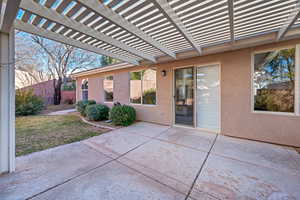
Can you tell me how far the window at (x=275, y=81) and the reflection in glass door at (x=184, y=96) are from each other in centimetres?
188

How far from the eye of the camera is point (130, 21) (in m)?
2.56

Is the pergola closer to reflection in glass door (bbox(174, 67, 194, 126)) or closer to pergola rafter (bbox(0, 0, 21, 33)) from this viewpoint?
pergola rafter (bbox(0, 0, 21, 33))

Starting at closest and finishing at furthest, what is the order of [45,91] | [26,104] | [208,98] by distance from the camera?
[208,98] → [26,104] → [45,91]

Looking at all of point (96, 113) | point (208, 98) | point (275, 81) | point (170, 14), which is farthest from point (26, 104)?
point (275, 81)

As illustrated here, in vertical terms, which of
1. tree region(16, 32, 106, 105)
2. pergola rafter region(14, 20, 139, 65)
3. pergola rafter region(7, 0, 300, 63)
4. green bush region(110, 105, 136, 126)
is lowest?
green bush region(110, 105, 136, 126)

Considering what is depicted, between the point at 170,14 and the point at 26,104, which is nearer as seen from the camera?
the point at 170,14

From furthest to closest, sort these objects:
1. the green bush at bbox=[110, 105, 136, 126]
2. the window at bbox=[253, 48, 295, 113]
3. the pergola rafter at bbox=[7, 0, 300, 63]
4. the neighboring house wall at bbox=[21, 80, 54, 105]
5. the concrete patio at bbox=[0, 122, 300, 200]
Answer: the neighboring house wall at bbox=[21, 80, 54, 105] < the green bush at bbox=[110, 105, 136, 126] < the window at bbox=[253, 48, 295, 113] < the pergola rafter at bbox=[7, 0, 300, 63] < the concrete patio at bbox=[0, 122, 300, 200]

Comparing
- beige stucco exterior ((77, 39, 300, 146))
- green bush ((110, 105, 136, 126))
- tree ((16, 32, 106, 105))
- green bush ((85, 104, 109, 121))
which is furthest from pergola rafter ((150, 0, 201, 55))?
tree ((16, 32, 106, 105))

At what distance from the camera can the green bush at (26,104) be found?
7762 millimetres

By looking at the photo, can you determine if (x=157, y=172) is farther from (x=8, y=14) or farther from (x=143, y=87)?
(x=143, y=87)

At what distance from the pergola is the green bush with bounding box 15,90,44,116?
751 cm

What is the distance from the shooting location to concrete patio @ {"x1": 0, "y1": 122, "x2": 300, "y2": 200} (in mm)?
A: 1812

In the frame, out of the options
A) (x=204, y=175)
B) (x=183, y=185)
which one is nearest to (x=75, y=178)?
(x=183, y=185)

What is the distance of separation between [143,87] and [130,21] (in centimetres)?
363
